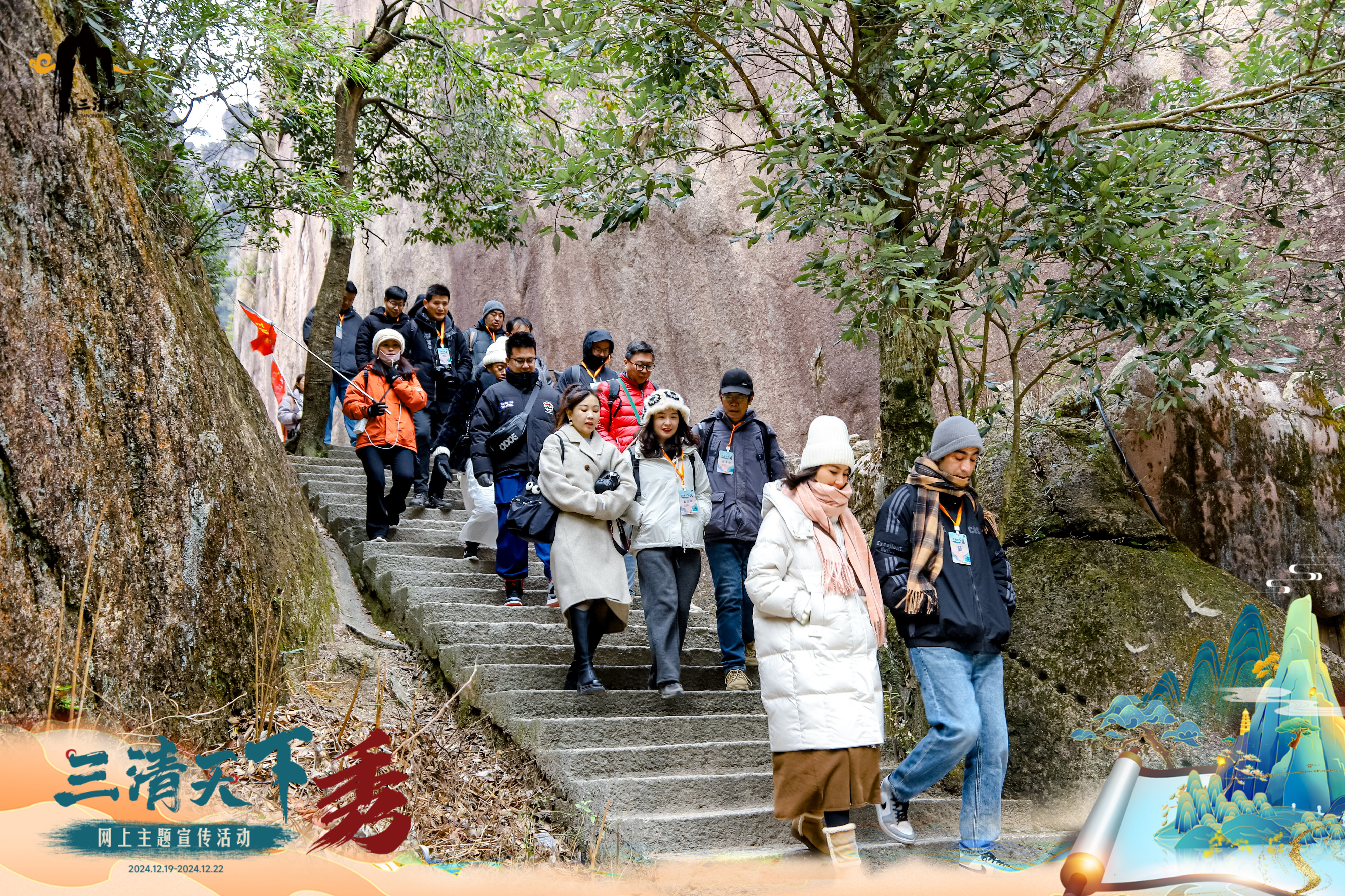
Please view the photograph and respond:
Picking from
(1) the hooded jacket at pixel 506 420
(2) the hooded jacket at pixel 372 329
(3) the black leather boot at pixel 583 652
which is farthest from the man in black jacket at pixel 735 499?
(2) the hooded jacket at pixel 372 329

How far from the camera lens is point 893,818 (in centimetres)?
454

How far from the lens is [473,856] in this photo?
162 inches

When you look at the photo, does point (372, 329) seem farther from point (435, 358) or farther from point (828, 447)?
point (828, 447)

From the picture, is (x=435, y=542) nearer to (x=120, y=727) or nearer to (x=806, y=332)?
(x=120, y=727)

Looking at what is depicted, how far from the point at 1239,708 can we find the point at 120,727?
5.24m

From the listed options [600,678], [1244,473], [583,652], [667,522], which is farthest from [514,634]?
[1244,473]

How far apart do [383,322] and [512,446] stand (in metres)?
2.73

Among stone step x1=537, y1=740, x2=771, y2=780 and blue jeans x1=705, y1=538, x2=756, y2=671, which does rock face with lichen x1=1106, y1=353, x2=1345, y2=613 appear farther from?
stone step x1=537, y1=740, x2=771, y2=780

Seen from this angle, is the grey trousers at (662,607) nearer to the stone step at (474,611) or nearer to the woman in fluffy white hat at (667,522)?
the woman in fluffy white hat at (667,522)

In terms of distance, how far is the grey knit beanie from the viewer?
A: 4445mm

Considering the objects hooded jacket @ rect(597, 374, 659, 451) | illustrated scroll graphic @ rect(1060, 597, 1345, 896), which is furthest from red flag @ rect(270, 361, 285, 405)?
illustrated scroll graphic @ rect(1060, 597, 1345, 896)

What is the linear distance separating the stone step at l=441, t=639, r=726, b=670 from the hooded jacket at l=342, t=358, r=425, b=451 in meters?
1.95

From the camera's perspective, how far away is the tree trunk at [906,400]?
572cm

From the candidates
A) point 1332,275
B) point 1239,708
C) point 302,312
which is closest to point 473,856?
point 1239,708
